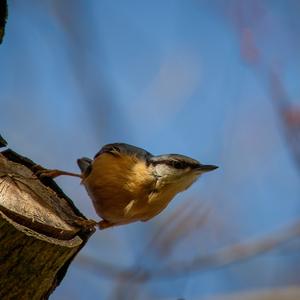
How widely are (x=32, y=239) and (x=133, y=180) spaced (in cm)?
93

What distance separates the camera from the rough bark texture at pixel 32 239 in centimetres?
108

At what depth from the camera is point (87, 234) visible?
129cm

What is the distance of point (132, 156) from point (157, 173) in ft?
0.40

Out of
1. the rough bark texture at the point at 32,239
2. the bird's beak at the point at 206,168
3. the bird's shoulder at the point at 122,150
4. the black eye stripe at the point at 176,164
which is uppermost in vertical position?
the bird's beak at the point at 206,168

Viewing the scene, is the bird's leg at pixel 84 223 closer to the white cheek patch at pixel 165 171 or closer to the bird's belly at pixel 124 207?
the bird's belly at pixel 124 207

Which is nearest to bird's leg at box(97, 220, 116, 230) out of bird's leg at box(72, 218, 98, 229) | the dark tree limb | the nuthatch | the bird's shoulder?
the nuthatch

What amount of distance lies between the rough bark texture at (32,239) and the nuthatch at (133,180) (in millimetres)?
525

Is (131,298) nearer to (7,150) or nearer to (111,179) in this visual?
(111,179)

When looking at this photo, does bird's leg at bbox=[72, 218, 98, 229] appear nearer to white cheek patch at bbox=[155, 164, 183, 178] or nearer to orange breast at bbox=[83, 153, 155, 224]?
orange breast at bbox=[83, 153, 155, 224]

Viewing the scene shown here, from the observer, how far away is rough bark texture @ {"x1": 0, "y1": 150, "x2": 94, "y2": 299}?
1.08m

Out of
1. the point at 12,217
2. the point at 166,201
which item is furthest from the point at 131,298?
the point at 12,217

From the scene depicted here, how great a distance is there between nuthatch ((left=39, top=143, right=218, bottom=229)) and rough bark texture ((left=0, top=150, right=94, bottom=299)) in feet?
1.72

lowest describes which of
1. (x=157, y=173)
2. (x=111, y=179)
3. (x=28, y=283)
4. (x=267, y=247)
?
(x=28, y=283)

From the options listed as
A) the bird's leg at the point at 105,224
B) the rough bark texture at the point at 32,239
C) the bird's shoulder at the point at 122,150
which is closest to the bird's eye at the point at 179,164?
the bird's shoulder at the point at 122,150
